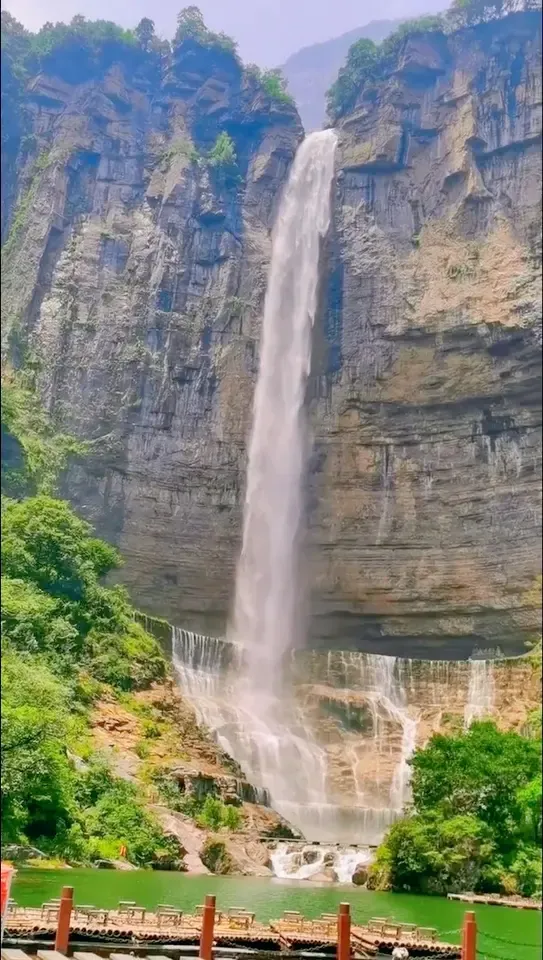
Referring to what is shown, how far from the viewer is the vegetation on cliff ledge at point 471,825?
20.8 meters

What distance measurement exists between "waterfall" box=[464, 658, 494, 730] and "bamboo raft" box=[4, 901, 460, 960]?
19.4m

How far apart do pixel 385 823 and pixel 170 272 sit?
22.3 metres

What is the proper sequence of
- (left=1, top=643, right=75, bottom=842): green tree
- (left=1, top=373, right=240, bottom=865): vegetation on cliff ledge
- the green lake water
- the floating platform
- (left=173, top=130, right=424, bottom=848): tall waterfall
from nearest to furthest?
the green lake water < (left=1, top=643, right=75, bottom=842): green tree < the floating platform < (left=1, top=373, right=240, bottom=865): vegetation on cliff ledge < (left=173, top=130, right=424, bottom=848): tall waterfall

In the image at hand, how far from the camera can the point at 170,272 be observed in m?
39.3

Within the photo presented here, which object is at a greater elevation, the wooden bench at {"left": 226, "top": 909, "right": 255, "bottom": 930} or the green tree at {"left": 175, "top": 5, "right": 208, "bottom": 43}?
the green tree at {"left": 175, "top": 5, "right": 208, "bottom": 43}

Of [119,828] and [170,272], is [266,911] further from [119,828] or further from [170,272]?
[170,272]

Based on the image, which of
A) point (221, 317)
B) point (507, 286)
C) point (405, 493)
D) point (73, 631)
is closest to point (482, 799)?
point (73, 631)

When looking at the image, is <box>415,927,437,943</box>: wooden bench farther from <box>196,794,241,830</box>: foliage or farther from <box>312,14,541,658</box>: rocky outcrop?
<box>312,14,541,658</box>: rocky outcrop

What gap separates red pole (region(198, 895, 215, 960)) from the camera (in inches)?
429

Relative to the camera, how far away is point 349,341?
39.2m

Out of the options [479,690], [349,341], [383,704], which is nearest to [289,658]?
[383,704]

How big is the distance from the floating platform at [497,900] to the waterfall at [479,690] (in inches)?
468

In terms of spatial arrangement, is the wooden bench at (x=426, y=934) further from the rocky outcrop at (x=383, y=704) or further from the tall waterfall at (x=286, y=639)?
the rocky outcrop at (x=383, y=704)

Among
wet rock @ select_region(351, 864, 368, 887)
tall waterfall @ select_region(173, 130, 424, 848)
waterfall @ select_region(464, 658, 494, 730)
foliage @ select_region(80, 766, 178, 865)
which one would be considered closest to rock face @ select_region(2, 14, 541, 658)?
tall waterfall @ select_region(173, 130, 424, 848)
